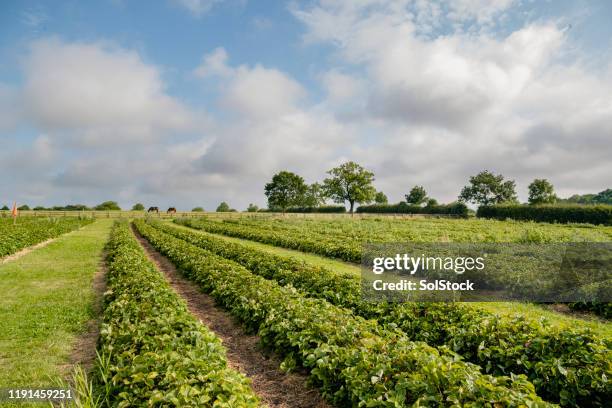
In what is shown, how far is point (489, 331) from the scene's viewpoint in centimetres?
650

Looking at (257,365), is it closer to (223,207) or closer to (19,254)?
(19,254)

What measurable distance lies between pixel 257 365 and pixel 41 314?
6242 millimetres

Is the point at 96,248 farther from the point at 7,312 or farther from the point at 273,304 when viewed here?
the point at 273,304

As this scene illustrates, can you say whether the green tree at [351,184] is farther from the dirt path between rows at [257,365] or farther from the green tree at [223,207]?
the dirt path between rows at [257,365]

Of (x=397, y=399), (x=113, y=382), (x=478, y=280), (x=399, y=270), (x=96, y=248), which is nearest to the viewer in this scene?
(x=397, y=399)

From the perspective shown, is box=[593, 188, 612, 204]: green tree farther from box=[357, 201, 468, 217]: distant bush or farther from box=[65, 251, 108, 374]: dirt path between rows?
box=[65, 251, 108, 374]: dirt path between rows

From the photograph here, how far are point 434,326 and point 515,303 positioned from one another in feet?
16.2

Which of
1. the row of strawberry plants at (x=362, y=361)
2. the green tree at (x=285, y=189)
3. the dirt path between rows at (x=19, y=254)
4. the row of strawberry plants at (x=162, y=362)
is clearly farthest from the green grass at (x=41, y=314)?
the green tree at (x=285, y=189)

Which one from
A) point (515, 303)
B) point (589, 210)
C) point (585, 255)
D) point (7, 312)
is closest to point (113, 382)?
point (7, 312)

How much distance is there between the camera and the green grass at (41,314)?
667 centimetres

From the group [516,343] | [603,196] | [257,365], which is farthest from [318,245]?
[603,196]

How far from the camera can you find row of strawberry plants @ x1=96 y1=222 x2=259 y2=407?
443 centimetres

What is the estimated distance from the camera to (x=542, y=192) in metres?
93.8

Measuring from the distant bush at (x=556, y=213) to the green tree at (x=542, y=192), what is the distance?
32689mm
